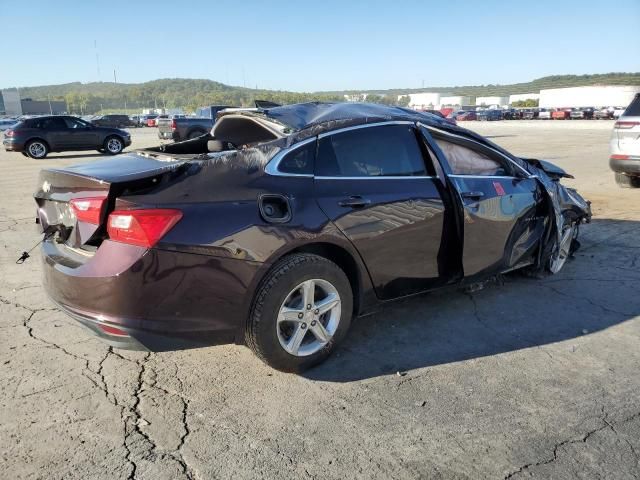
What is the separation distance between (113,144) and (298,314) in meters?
19.1

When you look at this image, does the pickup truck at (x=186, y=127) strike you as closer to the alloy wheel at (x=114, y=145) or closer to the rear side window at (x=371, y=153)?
the alloy wheel at (x=114, y=145)

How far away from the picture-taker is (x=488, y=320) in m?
4.16

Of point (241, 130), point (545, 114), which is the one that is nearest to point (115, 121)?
point (545, 114)

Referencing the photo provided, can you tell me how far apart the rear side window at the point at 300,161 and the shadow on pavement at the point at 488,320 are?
4.21 ft

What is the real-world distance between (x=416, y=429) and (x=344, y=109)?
7.61 ft

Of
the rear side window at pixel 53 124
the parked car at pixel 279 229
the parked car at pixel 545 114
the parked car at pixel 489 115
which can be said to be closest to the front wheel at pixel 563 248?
the parked car at pixel 279 229

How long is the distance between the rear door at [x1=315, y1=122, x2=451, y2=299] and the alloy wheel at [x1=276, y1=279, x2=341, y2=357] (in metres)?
0.36

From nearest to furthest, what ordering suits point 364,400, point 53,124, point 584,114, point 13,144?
point 364,400 < point 13,144 < point 53,124 < point 584,114

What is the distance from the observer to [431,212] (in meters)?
3.75

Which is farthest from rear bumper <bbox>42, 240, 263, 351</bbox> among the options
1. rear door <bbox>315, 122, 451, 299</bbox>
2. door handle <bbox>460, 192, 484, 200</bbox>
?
door handle <bbox>460, 192, 484, 200</bbox>

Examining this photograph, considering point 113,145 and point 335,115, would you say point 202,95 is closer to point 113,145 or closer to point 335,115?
point 113,145

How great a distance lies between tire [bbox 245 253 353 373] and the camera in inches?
119

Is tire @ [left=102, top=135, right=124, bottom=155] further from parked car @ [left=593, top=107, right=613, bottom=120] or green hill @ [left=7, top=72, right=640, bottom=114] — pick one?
green hill @ [left=7, top=72, right=640, bottom=114]

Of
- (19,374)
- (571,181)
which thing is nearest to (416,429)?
(19,374)
